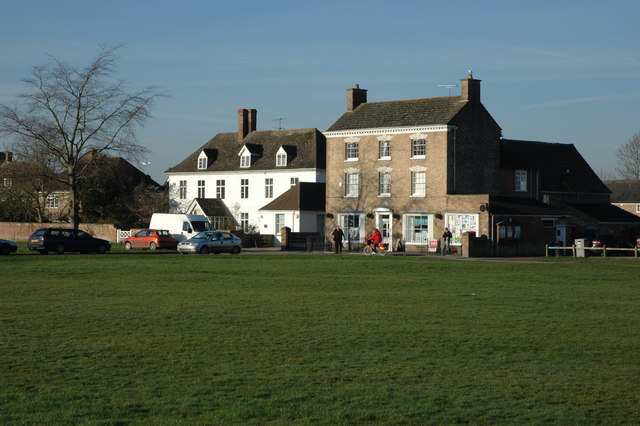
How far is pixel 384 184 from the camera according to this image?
6391 centimetres

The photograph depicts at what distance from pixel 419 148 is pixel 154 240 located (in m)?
17.9

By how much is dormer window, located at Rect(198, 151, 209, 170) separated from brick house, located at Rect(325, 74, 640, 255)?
20.8 m

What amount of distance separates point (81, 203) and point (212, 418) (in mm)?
72796

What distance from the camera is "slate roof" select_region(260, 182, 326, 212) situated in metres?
71.6

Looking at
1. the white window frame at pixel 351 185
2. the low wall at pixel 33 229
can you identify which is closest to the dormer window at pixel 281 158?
the white window frame at pixel 351 185

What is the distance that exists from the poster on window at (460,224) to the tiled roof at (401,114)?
6.03 meters

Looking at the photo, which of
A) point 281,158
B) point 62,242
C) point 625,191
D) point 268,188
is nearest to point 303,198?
point 268,188

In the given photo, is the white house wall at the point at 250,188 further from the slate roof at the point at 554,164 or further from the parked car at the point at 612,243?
the parked car at the point at 612,243

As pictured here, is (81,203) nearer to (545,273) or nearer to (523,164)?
(523,164)

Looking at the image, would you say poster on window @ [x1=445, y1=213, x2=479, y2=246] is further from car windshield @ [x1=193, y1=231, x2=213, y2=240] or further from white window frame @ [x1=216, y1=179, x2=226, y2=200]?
white window frame @ [x1=216, y1=179, x2=226, y2=200]

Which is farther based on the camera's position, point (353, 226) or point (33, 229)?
point (33, 229)

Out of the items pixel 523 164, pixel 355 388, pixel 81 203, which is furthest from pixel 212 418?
pixel 81 203

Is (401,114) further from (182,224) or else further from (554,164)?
(182,224)

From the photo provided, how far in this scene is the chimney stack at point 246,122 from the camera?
8562cm
